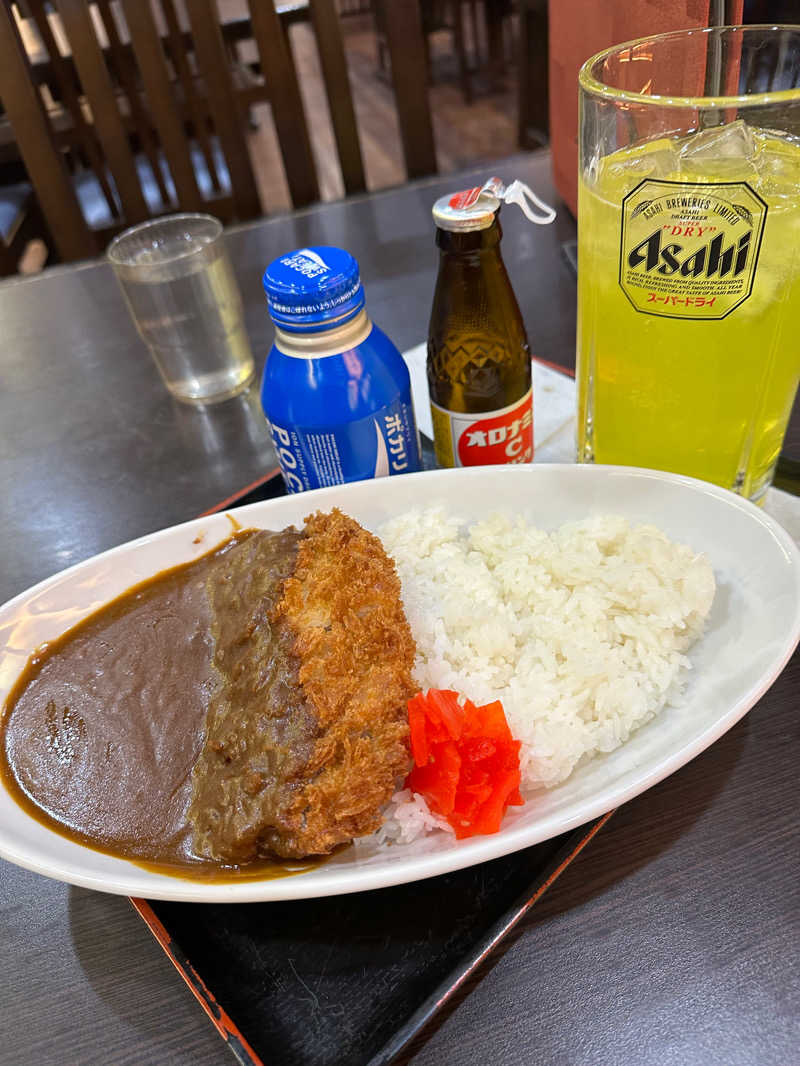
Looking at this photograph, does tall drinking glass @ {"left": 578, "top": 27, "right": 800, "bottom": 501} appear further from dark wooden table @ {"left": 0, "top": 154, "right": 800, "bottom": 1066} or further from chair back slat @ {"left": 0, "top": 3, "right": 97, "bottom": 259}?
chair back slat @ {"left": 0, "top": 3, "right": 97, "bottom": 259}

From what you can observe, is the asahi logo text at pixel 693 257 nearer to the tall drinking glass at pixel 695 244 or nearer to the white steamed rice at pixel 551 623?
the tall drinking glass at pixel 695 244

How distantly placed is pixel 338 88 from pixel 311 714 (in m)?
2.66

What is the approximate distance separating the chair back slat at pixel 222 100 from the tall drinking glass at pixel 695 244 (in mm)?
2206

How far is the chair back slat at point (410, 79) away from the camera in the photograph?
8.80 ft

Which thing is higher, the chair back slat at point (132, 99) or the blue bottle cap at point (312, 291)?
the blue bottle cap at point (312, 291)

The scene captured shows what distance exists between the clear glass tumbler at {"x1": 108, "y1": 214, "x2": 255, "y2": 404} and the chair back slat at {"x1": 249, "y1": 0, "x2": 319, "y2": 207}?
1.35 meters

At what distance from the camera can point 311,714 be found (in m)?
0.90

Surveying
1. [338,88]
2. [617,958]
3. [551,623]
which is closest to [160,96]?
[338,88]

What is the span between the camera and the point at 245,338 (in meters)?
1.84

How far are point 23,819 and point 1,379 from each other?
143cm

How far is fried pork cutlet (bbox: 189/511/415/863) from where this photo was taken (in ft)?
2.81

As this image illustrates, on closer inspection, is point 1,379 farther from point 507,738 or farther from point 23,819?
point 507,738

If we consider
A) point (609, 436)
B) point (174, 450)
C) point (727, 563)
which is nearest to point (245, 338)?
point (174, 450)

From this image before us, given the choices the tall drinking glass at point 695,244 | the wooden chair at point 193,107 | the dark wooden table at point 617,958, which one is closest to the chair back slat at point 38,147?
the wooden chair at point 193,107
